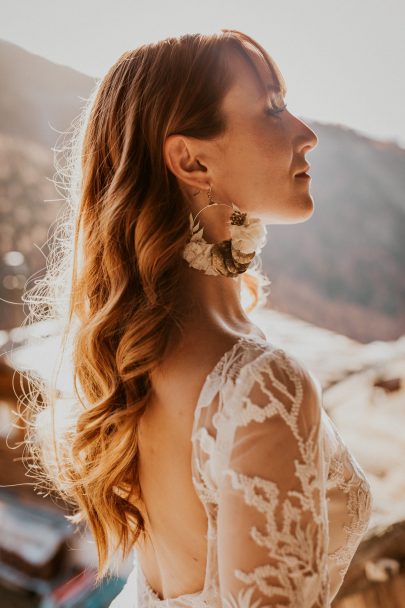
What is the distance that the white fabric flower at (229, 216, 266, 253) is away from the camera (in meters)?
0.91

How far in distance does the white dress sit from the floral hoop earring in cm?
26

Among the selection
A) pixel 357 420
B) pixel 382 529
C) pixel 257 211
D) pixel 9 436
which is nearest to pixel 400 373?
pixel 357 420

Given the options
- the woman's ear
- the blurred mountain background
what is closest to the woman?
the woman's ear

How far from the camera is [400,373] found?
227 cm

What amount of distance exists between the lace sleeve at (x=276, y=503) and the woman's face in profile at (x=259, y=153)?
1.23 feet

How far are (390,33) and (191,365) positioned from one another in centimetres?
172

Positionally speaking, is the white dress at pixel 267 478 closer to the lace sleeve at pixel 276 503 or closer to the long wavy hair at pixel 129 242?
the lace sleeve at pixel 276 503

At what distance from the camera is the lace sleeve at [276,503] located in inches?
23.5

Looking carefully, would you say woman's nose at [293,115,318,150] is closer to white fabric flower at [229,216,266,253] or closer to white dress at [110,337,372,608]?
white fabric flower at [229,216,266,253]

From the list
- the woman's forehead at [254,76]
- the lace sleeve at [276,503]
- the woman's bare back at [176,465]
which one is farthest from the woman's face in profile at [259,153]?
the lace sleeve at [276,503]

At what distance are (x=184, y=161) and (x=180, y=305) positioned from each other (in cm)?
24

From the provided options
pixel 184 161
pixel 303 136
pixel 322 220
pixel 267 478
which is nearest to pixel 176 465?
pixel 267 478

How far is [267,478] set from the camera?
0.60m

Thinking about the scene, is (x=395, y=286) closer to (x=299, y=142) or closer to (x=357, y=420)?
(x=357, y=420)
